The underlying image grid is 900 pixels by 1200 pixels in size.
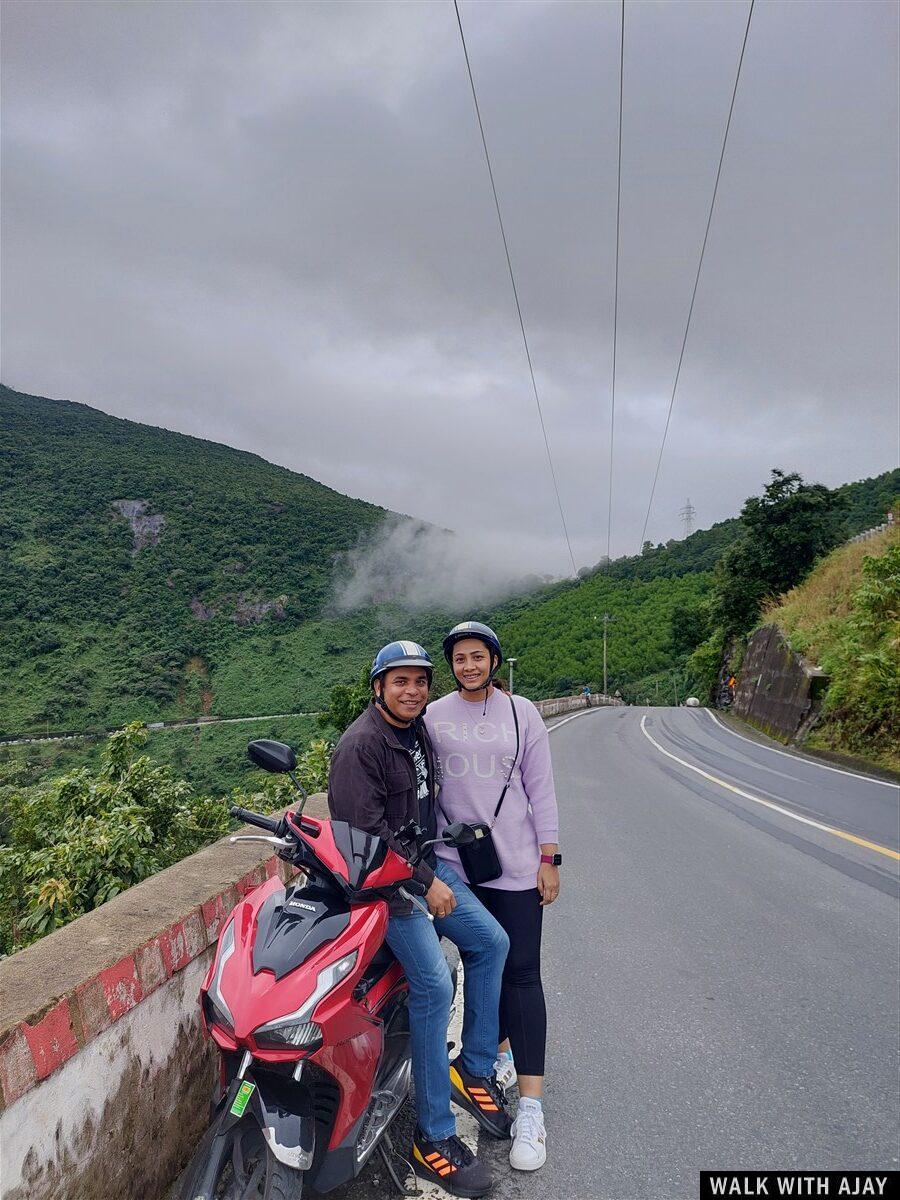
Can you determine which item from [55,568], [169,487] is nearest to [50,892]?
[55,568]

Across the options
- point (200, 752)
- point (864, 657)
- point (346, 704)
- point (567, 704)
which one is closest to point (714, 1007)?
point (864, 657)

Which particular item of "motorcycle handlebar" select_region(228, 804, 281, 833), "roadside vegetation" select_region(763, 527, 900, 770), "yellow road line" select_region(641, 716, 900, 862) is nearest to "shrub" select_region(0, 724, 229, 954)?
"motorcycle handlebar" select_region(228, 804, 281, 833)

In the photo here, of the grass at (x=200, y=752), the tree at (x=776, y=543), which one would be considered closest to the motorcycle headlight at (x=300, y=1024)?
the grass at (x=200, y=752)

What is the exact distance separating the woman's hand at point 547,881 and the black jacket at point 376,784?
0.63 metres

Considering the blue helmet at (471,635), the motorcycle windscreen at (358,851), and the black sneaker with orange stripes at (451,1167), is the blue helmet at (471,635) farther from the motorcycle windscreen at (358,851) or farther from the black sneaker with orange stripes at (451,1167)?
the black sneaker with orange stripes at (451,1167)

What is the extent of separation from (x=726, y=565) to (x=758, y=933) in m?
34.7

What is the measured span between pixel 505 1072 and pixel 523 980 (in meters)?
0.56

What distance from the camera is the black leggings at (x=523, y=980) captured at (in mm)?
2814

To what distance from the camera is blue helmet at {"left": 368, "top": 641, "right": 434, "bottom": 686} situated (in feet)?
8.30

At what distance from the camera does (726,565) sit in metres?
37.0

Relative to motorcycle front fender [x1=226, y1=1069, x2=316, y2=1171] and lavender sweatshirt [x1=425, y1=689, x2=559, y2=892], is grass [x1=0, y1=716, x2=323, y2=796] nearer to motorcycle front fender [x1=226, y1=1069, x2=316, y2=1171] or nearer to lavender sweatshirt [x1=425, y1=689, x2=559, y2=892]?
lavender sweatshirt [x1=425, y1=689, x2=559, y2=892]

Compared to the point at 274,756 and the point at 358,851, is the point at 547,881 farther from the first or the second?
the point at 274,756

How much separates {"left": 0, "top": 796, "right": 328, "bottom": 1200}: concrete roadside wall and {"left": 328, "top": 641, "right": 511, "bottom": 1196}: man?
2.36 ft

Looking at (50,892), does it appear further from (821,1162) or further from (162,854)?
(821,1162)
